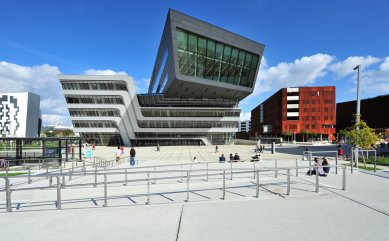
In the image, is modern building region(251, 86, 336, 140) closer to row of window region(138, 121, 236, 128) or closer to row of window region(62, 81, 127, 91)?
row of window region(138, 121, 236, 128)

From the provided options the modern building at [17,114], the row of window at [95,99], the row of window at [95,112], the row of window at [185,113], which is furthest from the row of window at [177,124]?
the modern building at [17,114]

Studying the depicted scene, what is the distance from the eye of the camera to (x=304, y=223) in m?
5.41

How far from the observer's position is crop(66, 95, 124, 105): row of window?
59.7m

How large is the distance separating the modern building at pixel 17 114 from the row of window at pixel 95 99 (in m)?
69.2

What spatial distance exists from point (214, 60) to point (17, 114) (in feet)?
355

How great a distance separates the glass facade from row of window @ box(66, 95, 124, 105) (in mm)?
21976

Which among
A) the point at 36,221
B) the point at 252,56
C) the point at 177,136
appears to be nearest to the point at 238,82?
the point at 252,56

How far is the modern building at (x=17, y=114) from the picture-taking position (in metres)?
112

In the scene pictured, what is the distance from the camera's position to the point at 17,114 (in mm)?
114938

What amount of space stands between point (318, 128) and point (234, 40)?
57668 mm

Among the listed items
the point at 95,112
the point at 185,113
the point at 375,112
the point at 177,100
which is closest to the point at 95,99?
the point at 95,112

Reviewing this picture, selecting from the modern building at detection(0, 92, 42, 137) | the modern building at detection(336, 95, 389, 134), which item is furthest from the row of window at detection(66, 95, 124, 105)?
the modern building at detection(336, 95, 389, 134)

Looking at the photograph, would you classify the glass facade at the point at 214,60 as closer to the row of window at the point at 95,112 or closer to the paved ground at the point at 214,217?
the row of window at the point at 95,112

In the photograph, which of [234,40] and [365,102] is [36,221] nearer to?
[234,40]
